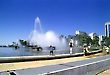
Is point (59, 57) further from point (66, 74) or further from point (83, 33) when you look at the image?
point (83, 33)

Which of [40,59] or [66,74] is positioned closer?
[66,74]

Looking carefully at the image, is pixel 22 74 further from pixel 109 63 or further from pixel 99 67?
pixel 109 63

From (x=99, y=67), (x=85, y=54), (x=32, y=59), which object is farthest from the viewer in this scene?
(x=85, y=54)

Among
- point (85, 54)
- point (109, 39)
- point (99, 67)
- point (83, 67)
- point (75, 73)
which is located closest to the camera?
point (75, 73)

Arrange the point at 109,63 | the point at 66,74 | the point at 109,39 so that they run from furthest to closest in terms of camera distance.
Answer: the point at 109,39, the point at 109,63, the point at 66,74

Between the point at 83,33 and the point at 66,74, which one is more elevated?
the point at 83,33

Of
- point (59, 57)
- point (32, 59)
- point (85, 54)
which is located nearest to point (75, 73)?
point (32, 59)

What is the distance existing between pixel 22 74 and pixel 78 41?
15865 centimetres

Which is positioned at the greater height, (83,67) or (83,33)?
(83,33)

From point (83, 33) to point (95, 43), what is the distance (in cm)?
1101

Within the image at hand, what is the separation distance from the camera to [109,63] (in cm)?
2566

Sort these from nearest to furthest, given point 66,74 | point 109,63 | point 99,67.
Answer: point 66,74
point 99,67
point 109,63

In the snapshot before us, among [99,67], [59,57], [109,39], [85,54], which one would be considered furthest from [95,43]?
[99,67]

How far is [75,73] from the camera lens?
539 inches
